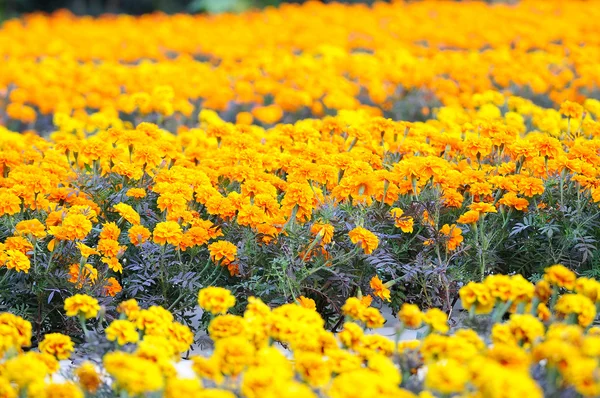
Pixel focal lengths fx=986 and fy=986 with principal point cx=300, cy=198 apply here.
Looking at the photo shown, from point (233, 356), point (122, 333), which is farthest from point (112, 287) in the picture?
point (233, 356)

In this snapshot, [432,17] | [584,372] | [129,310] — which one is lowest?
[432,17]

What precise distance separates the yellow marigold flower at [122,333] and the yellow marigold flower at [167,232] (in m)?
0.72

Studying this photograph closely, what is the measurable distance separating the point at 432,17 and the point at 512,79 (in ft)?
11.2

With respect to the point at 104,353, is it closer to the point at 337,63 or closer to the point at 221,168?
the point at 221,168

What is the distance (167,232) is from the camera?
3.28 metres

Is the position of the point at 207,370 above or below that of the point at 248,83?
above

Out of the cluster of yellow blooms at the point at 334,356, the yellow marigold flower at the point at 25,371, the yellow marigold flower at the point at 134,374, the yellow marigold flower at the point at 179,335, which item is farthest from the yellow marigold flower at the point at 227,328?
the yellow marigold flower at the point at 25,371

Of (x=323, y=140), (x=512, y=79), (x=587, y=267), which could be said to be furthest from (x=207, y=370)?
(x=512, y=79)

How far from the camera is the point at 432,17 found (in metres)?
9.75

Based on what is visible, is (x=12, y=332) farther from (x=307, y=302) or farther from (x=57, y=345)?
(x=307, y=302)

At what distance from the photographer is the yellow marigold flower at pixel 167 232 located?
129 inches

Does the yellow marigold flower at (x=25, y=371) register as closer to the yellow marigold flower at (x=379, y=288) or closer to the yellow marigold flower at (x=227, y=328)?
the yellow marigold flower at (x=227, y=328)

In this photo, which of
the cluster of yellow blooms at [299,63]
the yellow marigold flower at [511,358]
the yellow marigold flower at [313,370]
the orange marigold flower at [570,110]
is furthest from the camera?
the cluster of yellow blooms at [299,63]

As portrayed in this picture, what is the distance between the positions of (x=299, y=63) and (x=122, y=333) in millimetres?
4837
